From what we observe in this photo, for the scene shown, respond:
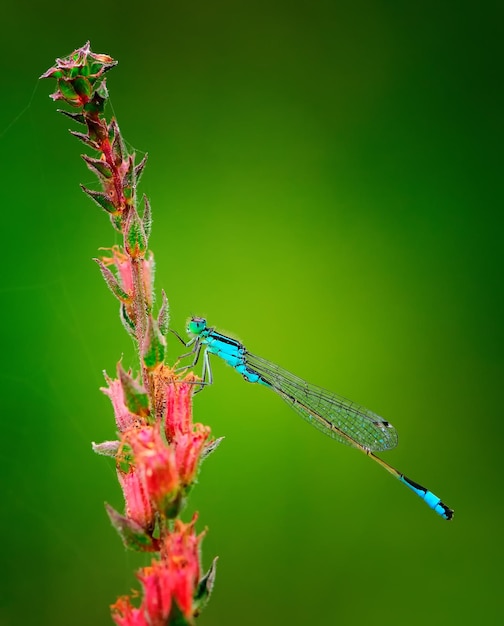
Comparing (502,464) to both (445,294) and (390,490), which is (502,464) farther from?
(445,294)

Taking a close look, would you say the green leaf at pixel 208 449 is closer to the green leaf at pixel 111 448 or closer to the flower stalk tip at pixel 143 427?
the flower stalk tip at pixel 143 427

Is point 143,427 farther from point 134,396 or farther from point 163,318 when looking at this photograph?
point 163,318

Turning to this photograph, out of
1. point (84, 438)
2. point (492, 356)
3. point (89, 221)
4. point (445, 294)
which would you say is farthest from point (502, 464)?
point (89, 221)

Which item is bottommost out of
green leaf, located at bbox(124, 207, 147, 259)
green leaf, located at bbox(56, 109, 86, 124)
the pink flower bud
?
the pink flower bud

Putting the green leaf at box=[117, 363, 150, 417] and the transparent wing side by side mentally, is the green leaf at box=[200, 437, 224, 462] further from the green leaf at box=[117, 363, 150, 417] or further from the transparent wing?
the transparent wing

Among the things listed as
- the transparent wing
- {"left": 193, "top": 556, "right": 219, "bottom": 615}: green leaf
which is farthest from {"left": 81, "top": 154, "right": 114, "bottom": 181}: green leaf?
the transparent wing

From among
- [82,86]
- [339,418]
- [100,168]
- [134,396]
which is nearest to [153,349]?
[134,396]
